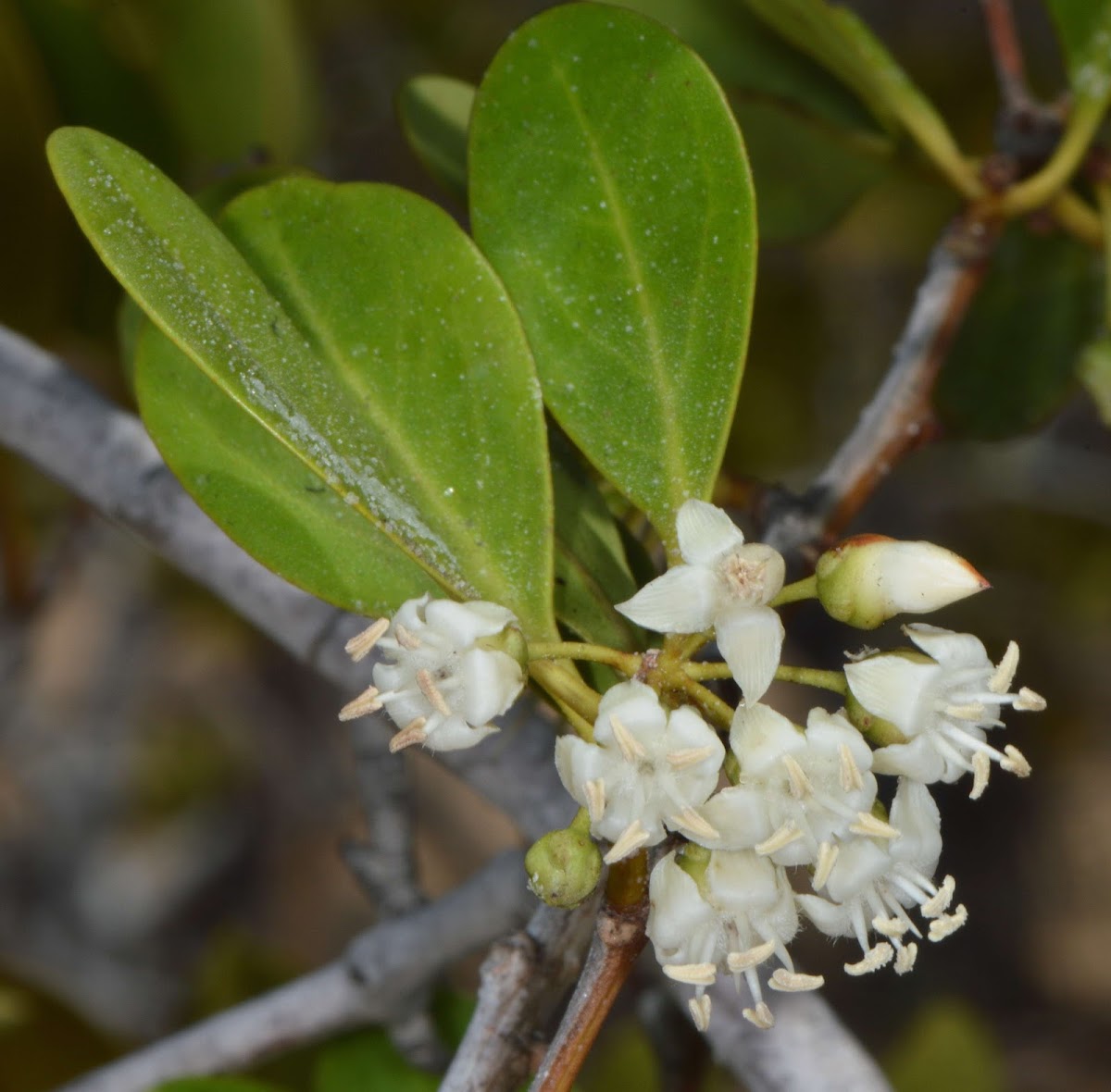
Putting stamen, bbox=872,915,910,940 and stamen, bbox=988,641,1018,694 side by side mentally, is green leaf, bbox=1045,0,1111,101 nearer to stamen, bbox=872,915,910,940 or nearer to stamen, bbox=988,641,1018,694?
stamen, bbox=988,641,1018,694

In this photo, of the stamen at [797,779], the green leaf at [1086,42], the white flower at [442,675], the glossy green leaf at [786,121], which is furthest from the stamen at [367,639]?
the green leaf at [1086,42]

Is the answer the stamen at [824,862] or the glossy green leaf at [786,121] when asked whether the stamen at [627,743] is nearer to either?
the stamen at [824,862]

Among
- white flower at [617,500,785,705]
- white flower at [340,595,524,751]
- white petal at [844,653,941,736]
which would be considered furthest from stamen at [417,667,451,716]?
white petal at [844,653,941,736]

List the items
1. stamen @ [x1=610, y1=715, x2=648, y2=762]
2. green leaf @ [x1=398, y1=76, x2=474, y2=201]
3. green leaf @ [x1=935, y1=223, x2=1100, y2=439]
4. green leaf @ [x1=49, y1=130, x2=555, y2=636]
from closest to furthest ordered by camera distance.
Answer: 1. stamen @ [x1=610, y1=715, x2=648, y2=762]
2. green leaf @ [x1=49, y1=130, x2=555, y2=636]
3. green leaf @ [x1=398, y1=76, x2=474, y2=201]
4. green leaf @ [x1=935, y1=223, x2=1100, y2=439]

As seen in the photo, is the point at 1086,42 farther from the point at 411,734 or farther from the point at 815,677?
the point at 411,734

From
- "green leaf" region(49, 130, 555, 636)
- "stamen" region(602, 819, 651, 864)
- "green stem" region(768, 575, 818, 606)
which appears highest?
"green leaf" region(49, 130, 555, 636)
